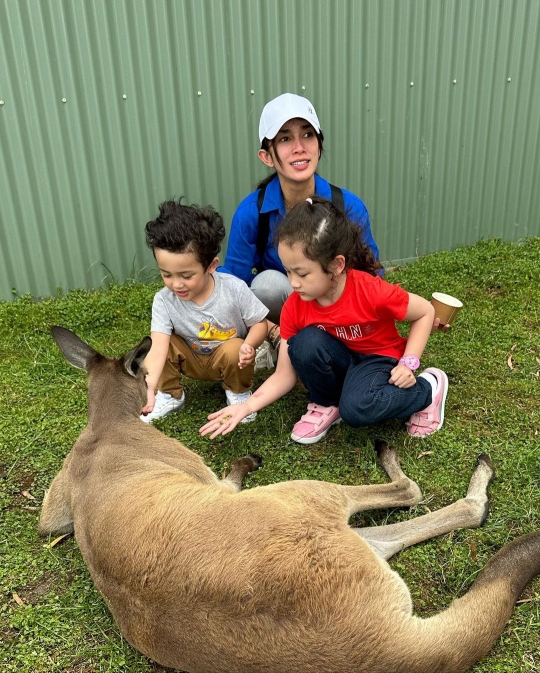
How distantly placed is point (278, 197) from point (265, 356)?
1.18 meters

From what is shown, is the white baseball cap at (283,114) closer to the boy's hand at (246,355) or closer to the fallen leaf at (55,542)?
the boy's hand at (246,355)

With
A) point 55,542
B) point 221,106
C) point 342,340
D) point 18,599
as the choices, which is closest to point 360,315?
point 342,340

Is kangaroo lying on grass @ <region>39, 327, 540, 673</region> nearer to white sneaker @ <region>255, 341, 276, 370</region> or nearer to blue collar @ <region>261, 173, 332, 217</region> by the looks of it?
white sneaker @ <region>255, 341, 276, 370</region>

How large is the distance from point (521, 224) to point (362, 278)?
4.18 meters

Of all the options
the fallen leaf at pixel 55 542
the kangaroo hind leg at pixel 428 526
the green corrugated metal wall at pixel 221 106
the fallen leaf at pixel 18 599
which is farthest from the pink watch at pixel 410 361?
the green corrugated metal wall at pixel 221 106

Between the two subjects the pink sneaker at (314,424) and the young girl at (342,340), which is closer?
the young girl at (342,340)

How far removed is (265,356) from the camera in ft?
15.0

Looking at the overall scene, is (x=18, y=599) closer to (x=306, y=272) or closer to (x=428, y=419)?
(x=306, y=272)

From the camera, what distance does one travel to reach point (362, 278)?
347 centimetres

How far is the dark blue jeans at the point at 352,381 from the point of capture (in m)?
3.43

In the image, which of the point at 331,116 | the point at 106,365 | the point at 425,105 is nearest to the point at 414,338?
the point at 106,365

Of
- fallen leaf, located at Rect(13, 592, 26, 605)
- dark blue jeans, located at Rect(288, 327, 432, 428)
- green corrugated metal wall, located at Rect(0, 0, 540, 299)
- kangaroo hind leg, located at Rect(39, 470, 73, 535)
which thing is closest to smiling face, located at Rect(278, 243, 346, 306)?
dark blue jeans, located at Rect(288, 327, 432, 428)

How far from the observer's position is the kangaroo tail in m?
2.06

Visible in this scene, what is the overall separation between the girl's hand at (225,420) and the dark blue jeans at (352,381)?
489 millimetres
